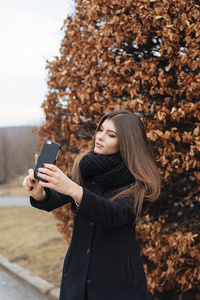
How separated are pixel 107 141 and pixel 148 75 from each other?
3.59 feet

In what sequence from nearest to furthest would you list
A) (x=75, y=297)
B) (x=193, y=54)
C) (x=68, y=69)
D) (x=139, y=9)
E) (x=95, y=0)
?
(x=75, y=297), (x=193, y=54), (x=139, y=9), (x=95, y=0), (x=68, y=69)

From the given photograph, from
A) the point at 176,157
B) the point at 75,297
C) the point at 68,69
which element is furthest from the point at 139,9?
the point at 75,297

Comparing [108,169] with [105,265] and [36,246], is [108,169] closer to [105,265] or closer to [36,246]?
[105,265]

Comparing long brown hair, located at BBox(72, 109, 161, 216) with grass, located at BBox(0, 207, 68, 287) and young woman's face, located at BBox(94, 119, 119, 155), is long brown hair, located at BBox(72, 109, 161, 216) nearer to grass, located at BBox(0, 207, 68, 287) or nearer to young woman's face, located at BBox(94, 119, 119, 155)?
young woman's face, located at BBox(94, 119, 119, 155)

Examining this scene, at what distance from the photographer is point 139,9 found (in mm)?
2928

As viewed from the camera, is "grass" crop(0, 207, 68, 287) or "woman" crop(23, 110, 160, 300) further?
"grass" crop(0, 207, 68, 287)

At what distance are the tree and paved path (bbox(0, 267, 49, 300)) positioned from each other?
187 cm

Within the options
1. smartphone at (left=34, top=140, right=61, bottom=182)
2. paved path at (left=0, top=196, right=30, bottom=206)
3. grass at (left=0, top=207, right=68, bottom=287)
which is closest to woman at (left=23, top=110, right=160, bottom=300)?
smartphone at (left=34, top=140, right=61, bottom=182)

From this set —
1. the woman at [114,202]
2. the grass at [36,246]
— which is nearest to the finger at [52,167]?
the woman at [114,202]

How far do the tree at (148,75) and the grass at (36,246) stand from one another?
2.19m

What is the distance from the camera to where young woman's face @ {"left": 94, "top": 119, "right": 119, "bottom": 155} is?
2.11 metres

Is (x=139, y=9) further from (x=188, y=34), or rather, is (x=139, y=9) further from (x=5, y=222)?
(x=5, y=222)

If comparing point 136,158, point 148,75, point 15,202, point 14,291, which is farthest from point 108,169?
point 15,202

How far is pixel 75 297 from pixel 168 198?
1.68m
